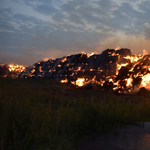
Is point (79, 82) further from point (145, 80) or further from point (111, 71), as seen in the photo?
point (145, 80)

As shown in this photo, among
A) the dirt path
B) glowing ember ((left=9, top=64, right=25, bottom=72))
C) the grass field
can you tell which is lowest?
the dirt path

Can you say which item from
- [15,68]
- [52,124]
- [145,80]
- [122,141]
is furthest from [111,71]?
[15,68]

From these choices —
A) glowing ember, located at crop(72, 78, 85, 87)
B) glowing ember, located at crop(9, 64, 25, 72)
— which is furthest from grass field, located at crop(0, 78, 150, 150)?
glowing ember, located at crop(9, 64, 25, 72)

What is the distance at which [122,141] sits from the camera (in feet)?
12.3

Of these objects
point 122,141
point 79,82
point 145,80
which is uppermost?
point 145,80

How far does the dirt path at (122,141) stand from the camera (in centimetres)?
351

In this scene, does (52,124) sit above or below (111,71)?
below

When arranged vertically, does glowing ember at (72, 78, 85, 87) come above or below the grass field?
above

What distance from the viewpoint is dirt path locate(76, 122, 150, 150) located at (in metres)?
3.51

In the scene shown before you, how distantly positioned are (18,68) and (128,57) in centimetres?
2365

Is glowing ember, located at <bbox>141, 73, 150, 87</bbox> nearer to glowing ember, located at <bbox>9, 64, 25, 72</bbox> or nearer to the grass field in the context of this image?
the grass field

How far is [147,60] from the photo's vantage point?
40.1 feet

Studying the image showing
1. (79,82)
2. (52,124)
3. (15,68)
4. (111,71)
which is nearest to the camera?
(52,124)

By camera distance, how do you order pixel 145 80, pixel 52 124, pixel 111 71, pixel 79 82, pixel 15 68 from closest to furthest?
pixel 52 124 → pixel 145 80 → pixel 111 71 → pixel 79 82 → pixel 15 68
